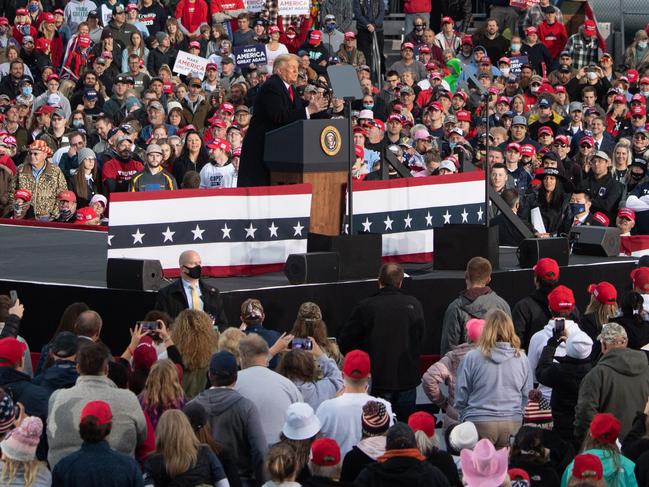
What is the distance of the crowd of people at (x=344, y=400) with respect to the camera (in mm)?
8211

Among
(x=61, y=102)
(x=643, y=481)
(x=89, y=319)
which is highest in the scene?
(x=61, y=102)

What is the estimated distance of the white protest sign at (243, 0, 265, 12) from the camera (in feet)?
90.2

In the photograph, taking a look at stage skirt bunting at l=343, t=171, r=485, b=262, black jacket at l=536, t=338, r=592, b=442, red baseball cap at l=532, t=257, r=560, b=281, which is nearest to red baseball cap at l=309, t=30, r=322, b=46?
stage skirt bunting at l=343, t=171, r=485, b=262

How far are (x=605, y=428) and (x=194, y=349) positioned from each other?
110 inches

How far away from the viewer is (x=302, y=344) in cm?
1059

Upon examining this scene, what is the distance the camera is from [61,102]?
23891 millimetres

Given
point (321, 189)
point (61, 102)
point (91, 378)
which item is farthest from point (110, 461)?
point (61, 102)

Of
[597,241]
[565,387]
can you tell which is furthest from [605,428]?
[597,241]

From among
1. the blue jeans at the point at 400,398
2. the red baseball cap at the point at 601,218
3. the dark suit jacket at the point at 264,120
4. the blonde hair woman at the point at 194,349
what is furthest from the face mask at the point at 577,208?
the blonde hair woman at the point at 194,349

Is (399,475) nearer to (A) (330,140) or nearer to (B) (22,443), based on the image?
(B) (22,443)

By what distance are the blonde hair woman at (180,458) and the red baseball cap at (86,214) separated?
10.7m

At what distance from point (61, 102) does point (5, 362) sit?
48.7 ft

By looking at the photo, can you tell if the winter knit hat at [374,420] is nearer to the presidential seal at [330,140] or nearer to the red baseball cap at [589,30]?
the presidential seal at [330,140]

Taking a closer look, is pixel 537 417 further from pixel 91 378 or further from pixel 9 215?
pixel 9 215
